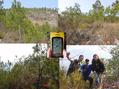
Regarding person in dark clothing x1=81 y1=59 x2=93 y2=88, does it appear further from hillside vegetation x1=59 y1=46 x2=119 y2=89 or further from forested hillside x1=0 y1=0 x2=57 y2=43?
forested hillside x1=0 y1=0 x2=57 y2=43

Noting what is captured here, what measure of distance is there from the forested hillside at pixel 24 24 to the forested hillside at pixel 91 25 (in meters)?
0.11

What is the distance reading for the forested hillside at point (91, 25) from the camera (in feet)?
12.6

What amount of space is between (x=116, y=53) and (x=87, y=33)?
0.31 m

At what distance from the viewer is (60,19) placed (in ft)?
12.7

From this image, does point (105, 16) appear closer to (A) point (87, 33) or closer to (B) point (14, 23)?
(A) point (87, 33)

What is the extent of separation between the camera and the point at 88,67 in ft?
12.7

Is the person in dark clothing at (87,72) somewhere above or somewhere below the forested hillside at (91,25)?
below

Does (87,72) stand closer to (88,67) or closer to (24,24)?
(88,67)

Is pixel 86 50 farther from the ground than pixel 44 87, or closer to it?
farther from the ground

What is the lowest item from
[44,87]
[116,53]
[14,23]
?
[44,87]

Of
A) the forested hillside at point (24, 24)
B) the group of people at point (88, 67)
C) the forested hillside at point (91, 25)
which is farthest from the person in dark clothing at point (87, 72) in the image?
the forested hillside at point (24, 24)

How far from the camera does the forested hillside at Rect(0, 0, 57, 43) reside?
3.85 m

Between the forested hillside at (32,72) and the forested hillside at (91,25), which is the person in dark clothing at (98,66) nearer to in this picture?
the forested hillside at (91,25)

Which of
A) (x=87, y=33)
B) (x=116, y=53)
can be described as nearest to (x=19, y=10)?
(x=87, y=33)
